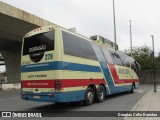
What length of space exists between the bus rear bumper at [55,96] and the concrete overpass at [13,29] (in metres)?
14.8

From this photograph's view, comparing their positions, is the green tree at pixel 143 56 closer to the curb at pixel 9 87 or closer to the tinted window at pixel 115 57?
the curb at pixel 9 87

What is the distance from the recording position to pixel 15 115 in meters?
10.1

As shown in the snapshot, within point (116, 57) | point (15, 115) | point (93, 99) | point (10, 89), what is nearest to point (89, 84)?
point (93, 99)

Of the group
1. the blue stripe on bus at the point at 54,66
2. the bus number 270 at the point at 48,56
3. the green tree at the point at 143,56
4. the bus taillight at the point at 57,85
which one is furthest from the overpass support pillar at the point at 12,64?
the bus taillight at the point at 57,85

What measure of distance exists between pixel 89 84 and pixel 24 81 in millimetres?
3128

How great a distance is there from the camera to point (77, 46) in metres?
12.1

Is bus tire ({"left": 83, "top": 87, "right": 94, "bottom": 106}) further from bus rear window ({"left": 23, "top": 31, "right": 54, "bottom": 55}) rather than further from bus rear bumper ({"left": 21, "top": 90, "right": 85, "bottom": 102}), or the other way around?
bus rear window ({"left": 23, "top": 31, "right": 54, "bottom": 55})

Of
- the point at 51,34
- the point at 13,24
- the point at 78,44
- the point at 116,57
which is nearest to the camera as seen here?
the point at 51,34

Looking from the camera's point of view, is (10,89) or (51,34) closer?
(51,34)

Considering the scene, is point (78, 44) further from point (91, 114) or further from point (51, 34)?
Answer: point (91, 114)

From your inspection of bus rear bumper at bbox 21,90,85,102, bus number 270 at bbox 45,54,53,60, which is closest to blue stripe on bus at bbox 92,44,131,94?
bus rear bumper at bbox 21,90,85,102

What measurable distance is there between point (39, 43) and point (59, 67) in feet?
5.56

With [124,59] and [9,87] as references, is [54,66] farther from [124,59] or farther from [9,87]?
[9,87]

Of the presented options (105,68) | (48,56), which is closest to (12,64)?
(105,68)
